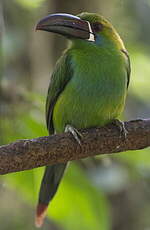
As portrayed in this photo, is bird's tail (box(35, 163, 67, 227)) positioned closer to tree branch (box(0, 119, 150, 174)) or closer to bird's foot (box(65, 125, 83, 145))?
bird's foot (box(65, 125, 83, 145))

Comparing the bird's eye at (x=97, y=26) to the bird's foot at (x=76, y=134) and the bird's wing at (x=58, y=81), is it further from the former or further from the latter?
the bird's foot at (x=76, y=134)

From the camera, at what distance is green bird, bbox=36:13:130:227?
2895mm

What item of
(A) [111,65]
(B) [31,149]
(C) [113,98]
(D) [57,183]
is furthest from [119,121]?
(B) [31,149]

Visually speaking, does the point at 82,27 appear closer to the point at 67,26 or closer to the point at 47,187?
the point at 67,26

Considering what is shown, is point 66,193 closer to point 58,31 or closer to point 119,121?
point 119,121

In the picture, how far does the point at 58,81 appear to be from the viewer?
10.0 ft

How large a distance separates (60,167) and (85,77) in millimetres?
558

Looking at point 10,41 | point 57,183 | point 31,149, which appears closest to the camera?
point 31,149

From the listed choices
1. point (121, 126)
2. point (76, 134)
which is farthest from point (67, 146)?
point (121, 126)

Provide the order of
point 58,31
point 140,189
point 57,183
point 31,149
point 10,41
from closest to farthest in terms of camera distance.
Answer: point 31,149, point 58,31, point 57,183, point 10,41, point 140,189

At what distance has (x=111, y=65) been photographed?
9.71 feet

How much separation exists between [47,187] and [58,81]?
2.00ft

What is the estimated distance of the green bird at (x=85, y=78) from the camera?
9.50 ft

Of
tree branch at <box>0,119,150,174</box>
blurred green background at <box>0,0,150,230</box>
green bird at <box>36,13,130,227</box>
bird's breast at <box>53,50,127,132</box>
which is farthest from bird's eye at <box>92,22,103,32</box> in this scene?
tree branch at <box>0,119,150,174</box>
